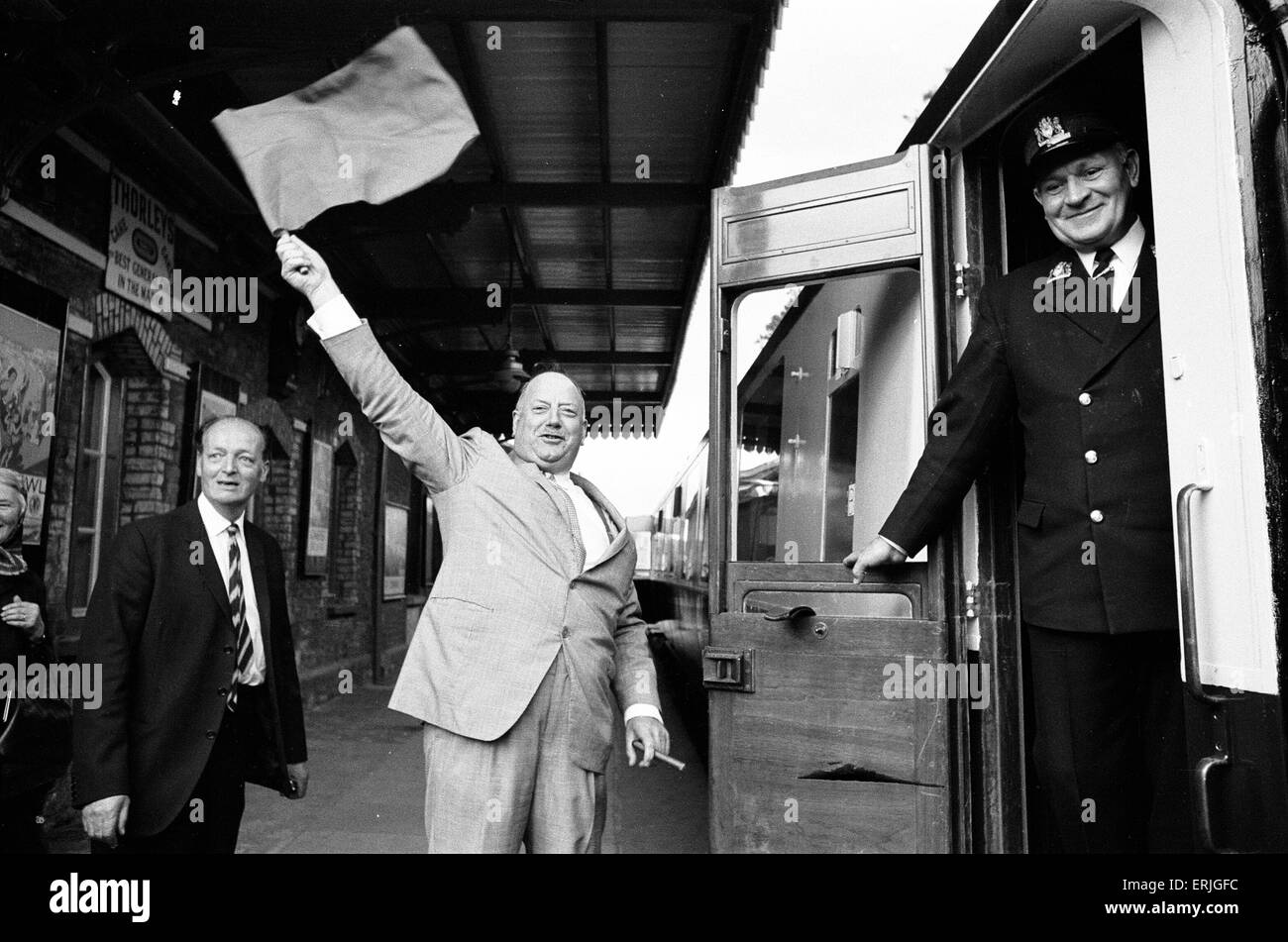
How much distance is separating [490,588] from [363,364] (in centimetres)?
66

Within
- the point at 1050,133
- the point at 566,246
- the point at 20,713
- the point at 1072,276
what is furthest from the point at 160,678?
the point at 566,246

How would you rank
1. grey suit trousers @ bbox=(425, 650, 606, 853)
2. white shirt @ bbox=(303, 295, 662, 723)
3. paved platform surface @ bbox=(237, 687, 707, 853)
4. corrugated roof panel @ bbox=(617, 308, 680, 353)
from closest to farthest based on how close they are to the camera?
grey suit trousers @ bbox=(425, 650, 606, 853)
white shirt @ bbox=(303, 295, 662, 723)
paved platform surface @ bbox=(237, 687, 707, 853)
corrugated roof panel @ bbox=(617, 308, 680, 353)

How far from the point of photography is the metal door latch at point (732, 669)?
124 inches

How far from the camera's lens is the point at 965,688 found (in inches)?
118

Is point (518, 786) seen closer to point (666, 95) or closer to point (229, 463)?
point (229, 463)

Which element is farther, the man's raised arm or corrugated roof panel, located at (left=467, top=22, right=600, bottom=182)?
corrugated roof panel, located at (left=467, top=22, right=600, bottom=182)

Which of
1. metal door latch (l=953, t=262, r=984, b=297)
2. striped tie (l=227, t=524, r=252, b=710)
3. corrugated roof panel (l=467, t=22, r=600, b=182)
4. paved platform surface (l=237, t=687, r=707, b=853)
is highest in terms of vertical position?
corrugated roof panel (l=467, t=22, r=600, b=182)

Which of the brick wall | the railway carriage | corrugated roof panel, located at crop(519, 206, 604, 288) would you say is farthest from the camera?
corrugated roof panel, located at crop(519, 206, 604, 288)

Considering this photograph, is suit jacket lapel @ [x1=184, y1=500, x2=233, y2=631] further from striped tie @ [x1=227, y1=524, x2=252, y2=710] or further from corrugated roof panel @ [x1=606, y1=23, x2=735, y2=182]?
corrugated roof panel @ [x1=606, y1=23, x2=735, y2=182]

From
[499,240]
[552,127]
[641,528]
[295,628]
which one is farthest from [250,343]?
[641,528]

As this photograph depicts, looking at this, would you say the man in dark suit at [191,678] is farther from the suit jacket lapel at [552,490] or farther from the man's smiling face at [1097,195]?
the man's smiling face at [1097,195]

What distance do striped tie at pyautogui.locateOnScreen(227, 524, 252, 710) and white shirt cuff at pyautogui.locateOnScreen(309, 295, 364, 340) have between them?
3.04ft

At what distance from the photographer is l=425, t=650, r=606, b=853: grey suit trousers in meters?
2.45

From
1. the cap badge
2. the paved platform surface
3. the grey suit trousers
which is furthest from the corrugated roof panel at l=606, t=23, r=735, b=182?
the paved platform surface
